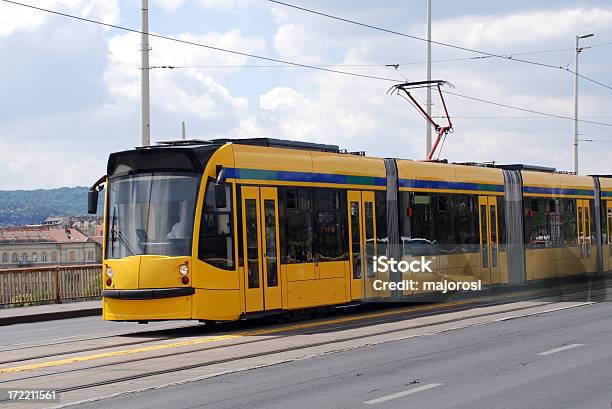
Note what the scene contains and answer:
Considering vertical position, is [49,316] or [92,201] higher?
[92,201]

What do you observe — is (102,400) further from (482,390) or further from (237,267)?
(237,267)

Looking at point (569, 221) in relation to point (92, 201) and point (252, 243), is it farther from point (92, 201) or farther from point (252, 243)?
point (92, 201)

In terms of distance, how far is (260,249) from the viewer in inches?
736

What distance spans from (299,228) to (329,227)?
1.02 meters

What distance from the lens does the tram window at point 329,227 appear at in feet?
67.0

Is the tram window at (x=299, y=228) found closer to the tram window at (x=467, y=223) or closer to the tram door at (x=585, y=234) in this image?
the tram window at (x=467, y=223)

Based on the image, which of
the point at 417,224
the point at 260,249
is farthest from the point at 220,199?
the point at 417,224

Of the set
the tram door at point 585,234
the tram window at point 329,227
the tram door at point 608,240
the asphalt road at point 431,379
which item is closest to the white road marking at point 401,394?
the asphalt road at point 431,379

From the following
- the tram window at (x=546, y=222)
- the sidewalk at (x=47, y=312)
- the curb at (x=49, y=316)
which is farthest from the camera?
the tram window at (x=546, y=222)

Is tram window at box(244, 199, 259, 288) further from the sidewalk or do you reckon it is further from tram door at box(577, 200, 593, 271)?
tram door at box(577, 200, 593, 271)

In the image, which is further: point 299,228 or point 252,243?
point 299,228

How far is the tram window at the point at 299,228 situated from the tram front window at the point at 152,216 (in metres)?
2.41

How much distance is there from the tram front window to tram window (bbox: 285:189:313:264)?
2.41m

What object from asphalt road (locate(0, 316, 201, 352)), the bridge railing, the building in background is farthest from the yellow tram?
the building in background
